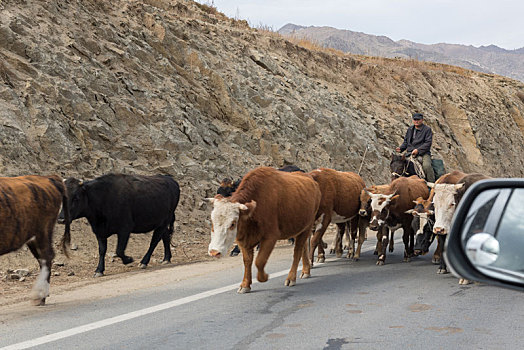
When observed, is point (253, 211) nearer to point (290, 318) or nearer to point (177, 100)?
point (290, 318)

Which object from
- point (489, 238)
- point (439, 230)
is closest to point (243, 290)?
point (439, 230)

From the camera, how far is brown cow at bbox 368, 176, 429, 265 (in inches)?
443

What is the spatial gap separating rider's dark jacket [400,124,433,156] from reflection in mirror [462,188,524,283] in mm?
11636

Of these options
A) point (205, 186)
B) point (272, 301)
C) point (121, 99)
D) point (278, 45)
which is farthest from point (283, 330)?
point (278, 45)

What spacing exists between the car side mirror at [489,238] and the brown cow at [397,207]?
8.13m

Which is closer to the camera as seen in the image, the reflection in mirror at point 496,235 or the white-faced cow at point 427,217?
the reflection in mirror at point 496,235

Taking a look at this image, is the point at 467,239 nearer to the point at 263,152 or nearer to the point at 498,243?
the point at 498,243

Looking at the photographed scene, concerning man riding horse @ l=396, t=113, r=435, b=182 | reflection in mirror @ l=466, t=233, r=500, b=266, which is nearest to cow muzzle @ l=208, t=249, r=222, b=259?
reflection in mirror @ l=466, t=233, r=500, b=266

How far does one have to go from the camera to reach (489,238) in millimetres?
2826

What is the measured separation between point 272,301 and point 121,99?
1139 centimetres

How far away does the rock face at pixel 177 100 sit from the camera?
15.5m

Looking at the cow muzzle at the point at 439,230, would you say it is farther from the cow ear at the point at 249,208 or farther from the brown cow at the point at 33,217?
the brown cow at the point at 33,217

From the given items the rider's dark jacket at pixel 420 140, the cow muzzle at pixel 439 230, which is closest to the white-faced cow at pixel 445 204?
the cow muzzle at pixel 439 230

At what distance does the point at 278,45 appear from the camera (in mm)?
30266
